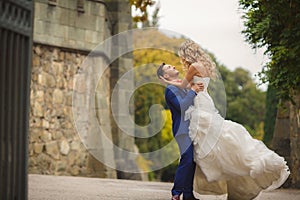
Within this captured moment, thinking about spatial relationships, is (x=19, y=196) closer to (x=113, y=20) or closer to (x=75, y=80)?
(x=75, y=80)

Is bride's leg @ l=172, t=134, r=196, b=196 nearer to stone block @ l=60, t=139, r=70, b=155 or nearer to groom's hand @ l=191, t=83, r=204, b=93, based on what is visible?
groom's hand @ l=191, t=83, r=204, b=93

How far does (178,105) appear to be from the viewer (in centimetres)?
895

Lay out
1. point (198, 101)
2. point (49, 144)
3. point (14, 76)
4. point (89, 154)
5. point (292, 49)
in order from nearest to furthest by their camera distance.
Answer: point (14, 76)
point (198, 101)
point (292, 49)
point (49, 144)
point (89, 154)

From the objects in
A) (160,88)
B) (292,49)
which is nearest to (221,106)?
(292,49)

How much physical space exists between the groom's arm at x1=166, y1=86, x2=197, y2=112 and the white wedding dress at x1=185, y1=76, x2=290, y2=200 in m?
0.07

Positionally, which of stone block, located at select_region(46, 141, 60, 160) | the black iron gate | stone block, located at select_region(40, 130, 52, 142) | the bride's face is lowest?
stone block, located at select_region(46, 141, 60, 160)

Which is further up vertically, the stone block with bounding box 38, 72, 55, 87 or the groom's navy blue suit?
the stone block with bounding box 38, 72, 55, 87

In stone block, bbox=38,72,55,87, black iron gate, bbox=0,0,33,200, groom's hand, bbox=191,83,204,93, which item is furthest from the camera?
stone block, bbox=38,72,55,87

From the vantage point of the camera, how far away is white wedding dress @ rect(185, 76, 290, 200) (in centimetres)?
885

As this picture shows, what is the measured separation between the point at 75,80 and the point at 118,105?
1.97m

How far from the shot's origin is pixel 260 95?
69.3 meters

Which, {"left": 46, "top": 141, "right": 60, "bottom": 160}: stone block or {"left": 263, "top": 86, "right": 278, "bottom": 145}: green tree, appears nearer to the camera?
{"left": 46, "top": 141, "right": 60, "bottom": 160}: stone block

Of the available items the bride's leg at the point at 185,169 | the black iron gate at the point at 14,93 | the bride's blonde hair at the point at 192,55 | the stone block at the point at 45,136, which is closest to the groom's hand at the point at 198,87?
the bride's blonde hair at the point at 192,55

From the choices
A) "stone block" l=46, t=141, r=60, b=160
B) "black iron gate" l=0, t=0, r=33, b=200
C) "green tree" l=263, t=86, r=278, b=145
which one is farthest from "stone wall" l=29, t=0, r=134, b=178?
"black iron gate" l=0, t=0, r=33, b=200
